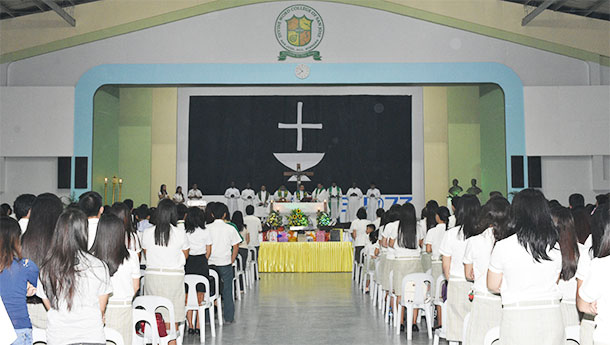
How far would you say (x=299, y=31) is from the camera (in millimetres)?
12297

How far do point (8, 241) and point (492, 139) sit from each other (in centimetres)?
1200

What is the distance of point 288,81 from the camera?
40.3 feet

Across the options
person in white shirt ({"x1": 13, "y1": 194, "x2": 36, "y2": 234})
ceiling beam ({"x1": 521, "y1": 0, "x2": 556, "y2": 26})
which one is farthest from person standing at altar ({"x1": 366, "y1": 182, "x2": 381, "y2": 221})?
person in white shirt ({"x1": 13, "y1": 194, "x2": 36, "y2": 234})

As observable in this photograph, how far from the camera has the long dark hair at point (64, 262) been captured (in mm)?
2654

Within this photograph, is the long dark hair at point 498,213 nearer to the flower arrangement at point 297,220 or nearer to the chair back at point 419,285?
the chair back at point 419,285

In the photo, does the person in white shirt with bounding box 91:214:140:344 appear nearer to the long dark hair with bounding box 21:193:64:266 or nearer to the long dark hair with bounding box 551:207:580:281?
the long dark hair with bounding box 21:193:64:266

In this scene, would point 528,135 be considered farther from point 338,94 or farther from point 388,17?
point 338,94

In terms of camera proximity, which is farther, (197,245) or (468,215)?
(197,245)

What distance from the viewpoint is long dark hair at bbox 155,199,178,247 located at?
460 cm

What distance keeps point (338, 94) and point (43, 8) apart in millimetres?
8302

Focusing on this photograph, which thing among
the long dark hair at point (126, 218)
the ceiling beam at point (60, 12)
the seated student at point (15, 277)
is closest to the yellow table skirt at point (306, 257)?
the ceiling beam at point (60, 12)

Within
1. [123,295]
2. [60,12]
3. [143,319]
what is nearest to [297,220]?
[60,12]

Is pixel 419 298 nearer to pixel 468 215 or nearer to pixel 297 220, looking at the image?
pixel 468 215

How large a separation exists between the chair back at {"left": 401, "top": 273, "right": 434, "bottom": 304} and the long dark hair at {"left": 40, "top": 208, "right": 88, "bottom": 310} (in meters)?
3.42
